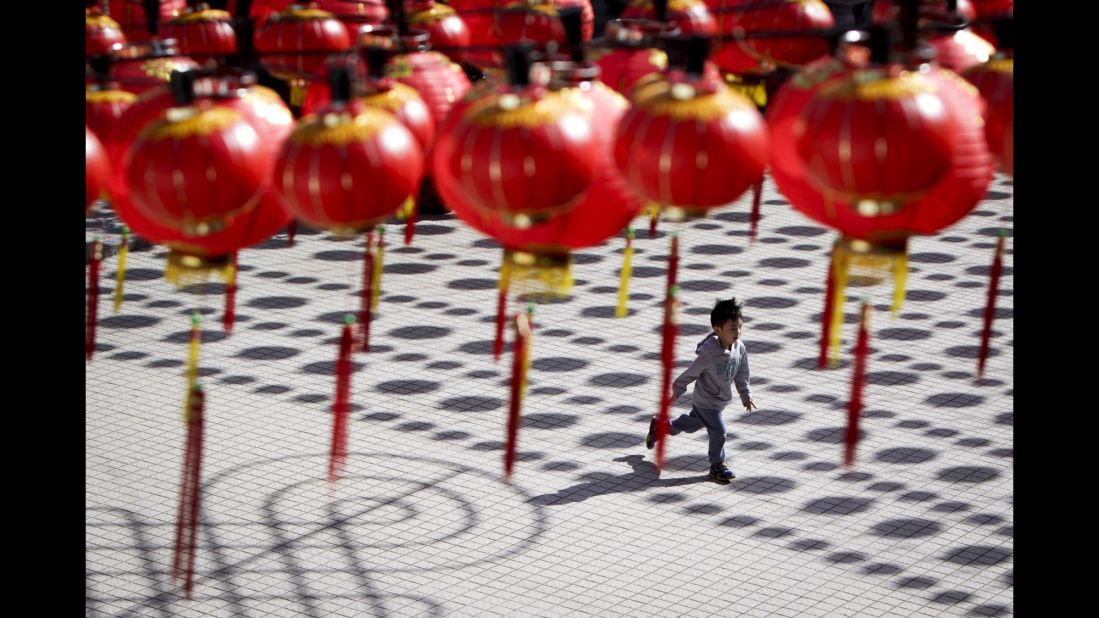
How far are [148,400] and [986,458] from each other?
565cm

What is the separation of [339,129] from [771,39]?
5.67 feet

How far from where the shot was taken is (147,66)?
175 inches

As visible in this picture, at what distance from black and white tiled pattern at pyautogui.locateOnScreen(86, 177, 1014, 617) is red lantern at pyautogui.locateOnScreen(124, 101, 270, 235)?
8.99 ft

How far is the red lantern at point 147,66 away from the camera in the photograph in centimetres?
424

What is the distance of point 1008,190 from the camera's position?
17.4 metres

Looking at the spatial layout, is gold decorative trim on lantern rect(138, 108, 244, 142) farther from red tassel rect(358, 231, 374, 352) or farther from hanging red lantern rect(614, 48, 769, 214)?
red tassel rect(358, 231, 374, 352)

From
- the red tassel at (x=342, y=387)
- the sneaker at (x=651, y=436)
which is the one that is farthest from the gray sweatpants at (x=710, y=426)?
the red tassel at (x=342, y=387)

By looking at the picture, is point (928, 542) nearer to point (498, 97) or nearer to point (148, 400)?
point (148, 400)

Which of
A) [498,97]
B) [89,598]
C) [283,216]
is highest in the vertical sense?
[498,97]

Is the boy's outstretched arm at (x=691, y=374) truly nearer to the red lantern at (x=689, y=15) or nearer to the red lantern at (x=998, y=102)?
the red lantern at (x=689, y=15)

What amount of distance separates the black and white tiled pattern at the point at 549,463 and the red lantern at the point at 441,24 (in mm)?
1650

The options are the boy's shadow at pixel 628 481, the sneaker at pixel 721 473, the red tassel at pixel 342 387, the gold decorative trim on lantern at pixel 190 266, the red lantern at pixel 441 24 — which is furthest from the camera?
the sneaker at pixel 721 473

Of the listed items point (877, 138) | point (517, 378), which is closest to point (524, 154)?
point (877, 138)
